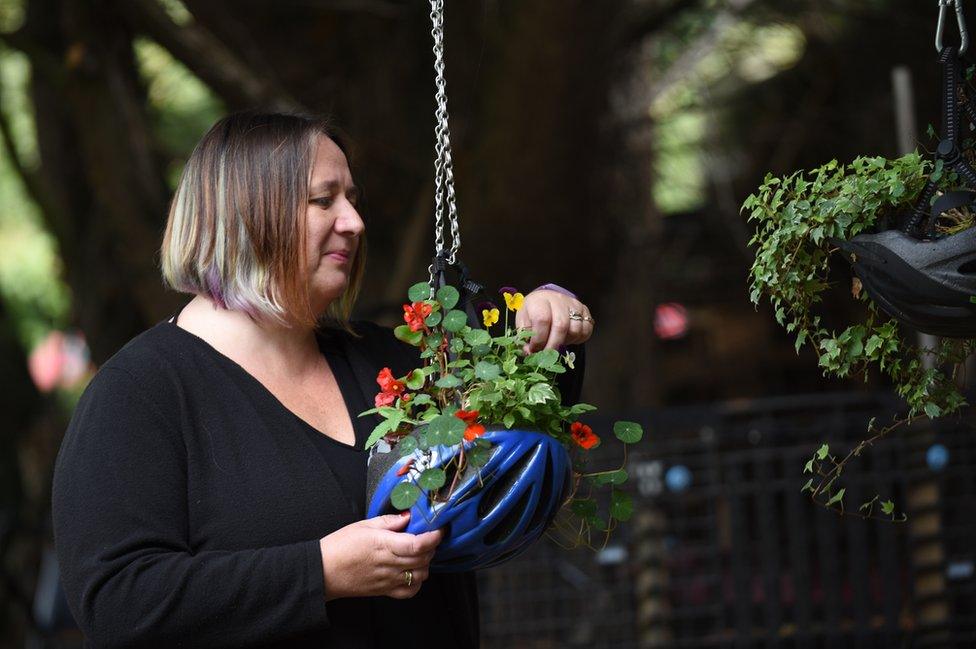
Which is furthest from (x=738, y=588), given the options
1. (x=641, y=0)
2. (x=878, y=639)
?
(x=641, y=0)

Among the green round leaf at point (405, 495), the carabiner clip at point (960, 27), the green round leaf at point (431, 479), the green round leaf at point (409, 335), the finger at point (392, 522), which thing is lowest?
the finger at point (392, 522)

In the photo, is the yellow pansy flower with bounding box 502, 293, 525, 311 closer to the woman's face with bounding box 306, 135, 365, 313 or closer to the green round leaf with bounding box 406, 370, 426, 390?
the green round leaf with bounding box 406, 370, 426, 390

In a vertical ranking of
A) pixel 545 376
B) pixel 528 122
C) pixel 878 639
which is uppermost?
pixel 528 122

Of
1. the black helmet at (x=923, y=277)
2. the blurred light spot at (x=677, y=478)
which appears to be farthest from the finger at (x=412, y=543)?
the blurred light spot at (x=677, y=478)

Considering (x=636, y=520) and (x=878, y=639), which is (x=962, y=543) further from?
(x=636, y=520)

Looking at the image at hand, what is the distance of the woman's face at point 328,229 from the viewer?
6.38 ft

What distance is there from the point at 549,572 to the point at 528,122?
1.98 m

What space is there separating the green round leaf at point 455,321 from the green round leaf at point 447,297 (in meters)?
0.02

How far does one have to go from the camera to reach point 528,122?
14.3ft

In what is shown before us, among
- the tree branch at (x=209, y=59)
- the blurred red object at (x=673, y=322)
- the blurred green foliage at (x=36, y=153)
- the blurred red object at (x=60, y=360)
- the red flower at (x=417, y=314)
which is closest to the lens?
the red flower at (x=417, y=314)

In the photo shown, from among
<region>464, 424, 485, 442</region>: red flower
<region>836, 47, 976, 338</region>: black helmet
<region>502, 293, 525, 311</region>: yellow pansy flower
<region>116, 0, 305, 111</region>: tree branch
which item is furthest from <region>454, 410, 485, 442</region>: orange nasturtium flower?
<region>116, 0, 305, 111</region>: tree branch

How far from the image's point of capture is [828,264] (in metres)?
1.85

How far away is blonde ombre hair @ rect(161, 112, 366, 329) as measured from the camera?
75.6 inches

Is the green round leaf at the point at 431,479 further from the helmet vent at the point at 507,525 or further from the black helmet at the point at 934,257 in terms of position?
the black helmet at the point at 934,257
